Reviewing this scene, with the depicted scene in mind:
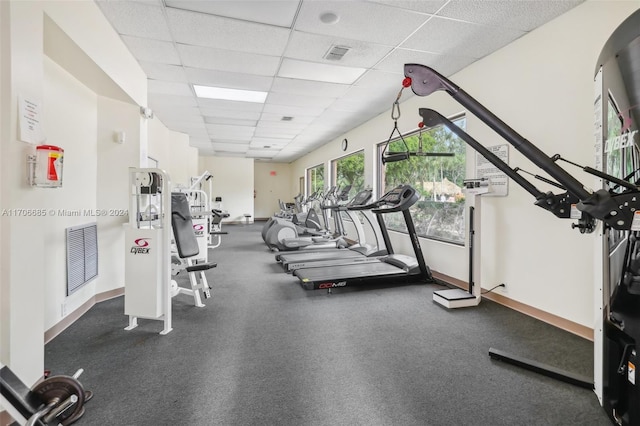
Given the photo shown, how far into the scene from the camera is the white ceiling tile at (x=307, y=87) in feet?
14.5

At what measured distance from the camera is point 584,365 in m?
2.21

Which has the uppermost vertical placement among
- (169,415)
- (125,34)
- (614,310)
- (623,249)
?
(125,34)

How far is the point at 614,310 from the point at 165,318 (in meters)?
3.21

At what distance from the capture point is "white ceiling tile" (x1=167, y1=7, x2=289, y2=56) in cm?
285

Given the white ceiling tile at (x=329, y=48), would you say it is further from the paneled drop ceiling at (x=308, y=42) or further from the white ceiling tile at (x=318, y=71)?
the white ceiling tile at (x=318, y=71)

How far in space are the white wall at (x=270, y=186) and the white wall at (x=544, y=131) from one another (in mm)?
11271

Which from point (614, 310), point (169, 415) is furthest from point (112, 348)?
point (614, 310)

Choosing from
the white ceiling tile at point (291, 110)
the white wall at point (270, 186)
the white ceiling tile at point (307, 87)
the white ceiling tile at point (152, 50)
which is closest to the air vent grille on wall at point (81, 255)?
the white ceiling tile at point (152, 50)

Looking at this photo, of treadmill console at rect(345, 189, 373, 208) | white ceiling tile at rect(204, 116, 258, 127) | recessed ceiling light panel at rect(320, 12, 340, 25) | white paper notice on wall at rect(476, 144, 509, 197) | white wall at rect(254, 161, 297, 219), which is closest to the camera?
recessed ceiling light panel at rect(320, 12, 340, 25)

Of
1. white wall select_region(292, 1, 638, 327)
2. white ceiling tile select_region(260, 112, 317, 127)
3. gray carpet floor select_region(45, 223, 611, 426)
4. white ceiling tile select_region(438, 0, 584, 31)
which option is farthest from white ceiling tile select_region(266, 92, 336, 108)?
gray carpet floor select_region(45, 223, 611, 426)

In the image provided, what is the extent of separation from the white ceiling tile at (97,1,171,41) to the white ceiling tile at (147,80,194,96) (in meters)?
1.36

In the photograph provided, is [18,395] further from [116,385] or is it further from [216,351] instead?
[216,351]

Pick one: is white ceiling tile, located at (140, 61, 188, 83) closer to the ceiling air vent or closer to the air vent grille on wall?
the ceiling air vent

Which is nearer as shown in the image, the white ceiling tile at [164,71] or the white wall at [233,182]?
the white ceiling tile at [164,71]
